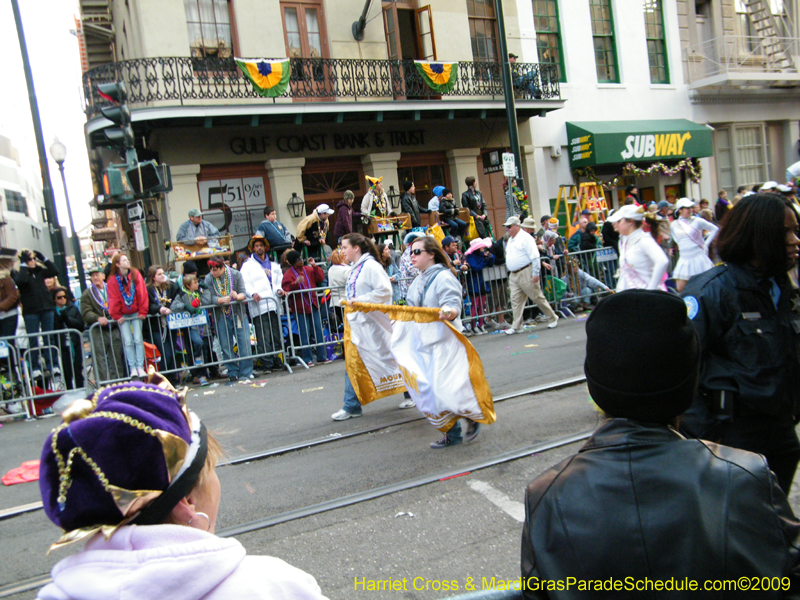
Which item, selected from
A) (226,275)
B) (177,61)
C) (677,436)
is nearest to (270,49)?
(177,61)

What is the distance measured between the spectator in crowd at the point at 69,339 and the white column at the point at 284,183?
6169 mm

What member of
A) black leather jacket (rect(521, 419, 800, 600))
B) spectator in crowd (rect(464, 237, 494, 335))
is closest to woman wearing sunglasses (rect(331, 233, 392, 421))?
black leather jacket (rect(521, 419, 800, 600))

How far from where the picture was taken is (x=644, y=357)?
169 centimetres

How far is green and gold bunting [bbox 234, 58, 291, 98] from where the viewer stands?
1470cm

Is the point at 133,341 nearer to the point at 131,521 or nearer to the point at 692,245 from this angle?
the point at 692,245

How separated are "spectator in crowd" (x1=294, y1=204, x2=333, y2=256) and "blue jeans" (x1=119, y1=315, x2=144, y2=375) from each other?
419 centimetres

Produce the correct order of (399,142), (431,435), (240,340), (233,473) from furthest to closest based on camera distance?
(399,142) → (240,340) → (431,435) → (233,473)

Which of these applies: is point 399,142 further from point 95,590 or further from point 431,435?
point 95,590

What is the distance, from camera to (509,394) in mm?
7641

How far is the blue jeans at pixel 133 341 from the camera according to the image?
977 centimetres

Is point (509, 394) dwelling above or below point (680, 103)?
below

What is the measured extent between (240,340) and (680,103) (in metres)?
18.4

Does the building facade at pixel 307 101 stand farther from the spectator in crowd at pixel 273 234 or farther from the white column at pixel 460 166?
the spectator in crowd at pixel 273 234

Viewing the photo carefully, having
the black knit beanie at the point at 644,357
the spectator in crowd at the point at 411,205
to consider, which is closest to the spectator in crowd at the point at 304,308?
the spectator in crowd at the point at 411,205
